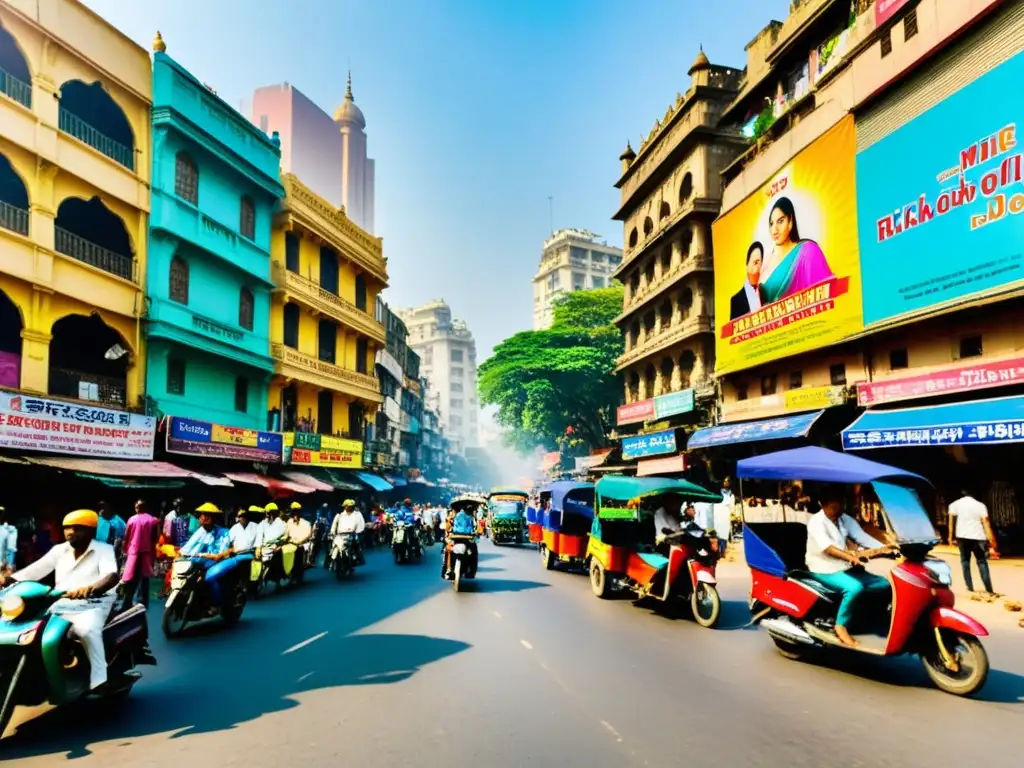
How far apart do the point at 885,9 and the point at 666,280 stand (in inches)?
615

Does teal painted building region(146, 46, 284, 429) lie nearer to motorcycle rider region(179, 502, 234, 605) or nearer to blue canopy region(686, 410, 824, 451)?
motorcycle rider region(179, 502, 234, 605)

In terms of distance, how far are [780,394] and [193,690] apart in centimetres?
2278

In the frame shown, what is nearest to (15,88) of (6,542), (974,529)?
(6,542)

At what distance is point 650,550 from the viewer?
11.5m

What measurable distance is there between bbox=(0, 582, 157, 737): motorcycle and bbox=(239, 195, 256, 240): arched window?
880 inches

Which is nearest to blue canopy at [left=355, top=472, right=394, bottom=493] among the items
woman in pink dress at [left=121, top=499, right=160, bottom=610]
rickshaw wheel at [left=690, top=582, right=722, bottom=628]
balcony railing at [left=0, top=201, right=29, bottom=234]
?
balcony railing at [left=0, top=201, right=29, bottom=234]

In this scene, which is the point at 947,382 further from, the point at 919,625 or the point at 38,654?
the point at 38,654

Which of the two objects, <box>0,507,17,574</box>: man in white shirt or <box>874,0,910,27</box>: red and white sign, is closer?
<box>0,507,17,574</box>: man in white shirt

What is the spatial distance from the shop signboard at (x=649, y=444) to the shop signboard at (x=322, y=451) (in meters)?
13.9

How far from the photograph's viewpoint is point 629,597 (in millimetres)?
12766

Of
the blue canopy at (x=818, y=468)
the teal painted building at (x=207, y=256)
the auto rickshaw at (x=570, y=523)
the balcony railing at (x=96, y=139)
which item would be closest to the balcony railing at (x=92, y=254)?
the teal painted building at (x=207, y=256)

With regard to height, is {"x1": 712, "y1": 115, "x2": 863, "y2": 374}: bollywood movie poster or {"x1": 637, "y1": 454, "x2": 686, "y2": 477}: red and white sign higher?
{"x1": 712, "y1": 115, "x2": 863, "y2": 374}: bollywood movie poster

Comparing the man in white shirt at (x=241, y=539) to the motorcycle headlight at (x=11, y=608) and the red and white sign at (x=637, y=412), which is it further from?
the red and white sign at (x=637, y=412)

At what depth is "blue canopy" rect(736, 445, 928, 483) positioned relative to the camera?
713 cm
